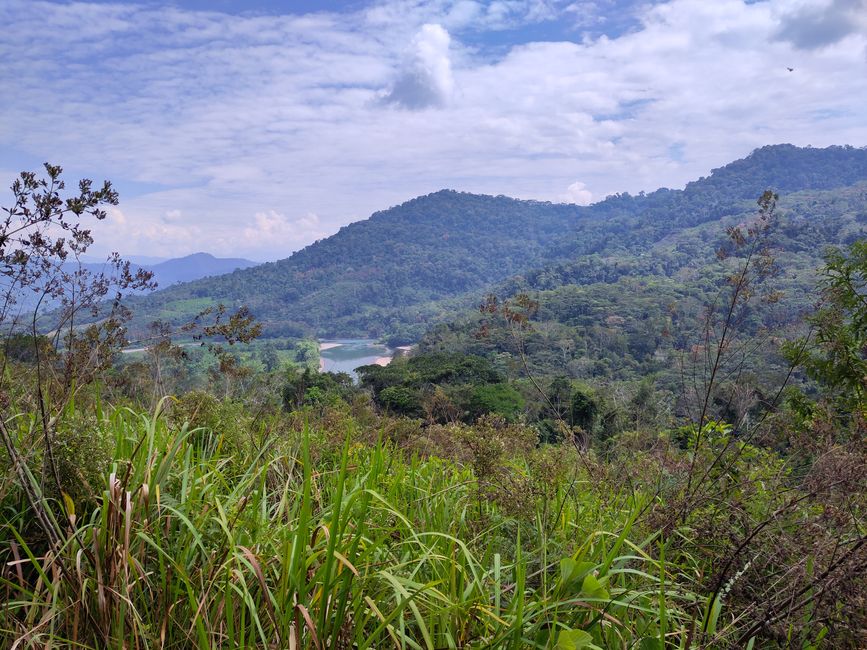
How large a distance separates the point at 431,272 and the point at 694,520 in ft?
438

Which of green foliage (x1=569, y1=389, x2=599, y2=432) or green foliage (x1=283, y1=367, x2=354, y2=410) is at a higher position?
green foliage (x1=283, y1=367, x2=354, y2=410)

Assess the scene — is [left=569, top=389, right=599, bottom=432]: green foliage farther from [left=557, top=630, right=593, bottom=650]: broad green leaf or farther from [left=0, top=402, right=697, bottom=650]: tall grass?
[left=557, top=630, right=593, bottom=650]: broad green leaf

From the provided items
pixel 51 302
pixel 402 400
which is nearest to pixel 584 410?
pixel 402 400

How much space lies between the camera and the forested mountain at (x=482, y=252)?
8594 cm

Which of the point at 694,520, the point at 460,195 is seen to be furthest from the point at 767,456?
the point at 460,195

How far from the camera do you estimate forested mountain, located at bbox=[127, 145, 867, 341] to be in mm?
85938

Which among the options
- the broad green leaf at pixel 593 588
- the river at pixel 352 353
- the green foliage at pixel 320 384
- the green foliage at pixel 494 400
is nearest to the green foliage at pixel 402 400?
the green foliage at pixel 320 384

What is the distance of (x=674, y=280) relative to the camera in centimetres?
7019

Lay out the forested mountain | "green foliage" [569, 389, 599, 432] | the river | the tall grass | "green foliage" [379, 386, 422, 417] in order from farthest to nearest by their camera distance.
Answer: the forested mountain, the river, "green foliage" [379, 386, 422, 417], "green foliage" [569, 389, 599, 432], the tall grass

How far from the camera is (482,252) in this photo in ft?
523

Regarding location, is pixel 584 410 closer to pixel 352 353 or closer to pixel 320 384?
pixel 320 384

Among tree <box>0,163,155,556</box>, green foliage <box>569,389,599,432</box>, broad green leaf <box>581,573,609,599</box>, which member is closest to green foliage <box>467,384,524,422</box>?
green foliage <box>569,389,599,432</box>

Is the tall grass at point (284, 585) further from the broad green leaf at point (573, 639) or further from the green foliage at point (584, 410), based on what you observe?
the green foliage at point (584, 410)

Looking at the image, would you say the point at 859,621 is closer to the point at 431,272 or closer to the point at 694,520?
the point at 694,520
